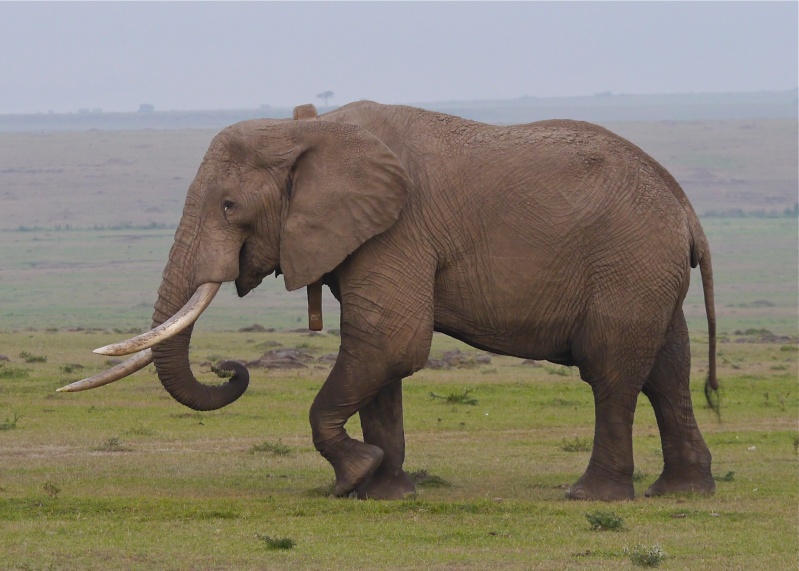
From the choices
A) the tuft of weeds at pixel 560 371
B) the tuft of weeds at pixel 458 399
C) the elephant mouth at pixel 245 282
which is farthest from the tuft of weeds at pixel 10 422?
the tuft of weeds at pixel 560 371

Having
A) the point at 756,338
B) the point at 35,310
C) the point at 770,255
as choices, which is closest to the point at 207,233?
the point at 756,338

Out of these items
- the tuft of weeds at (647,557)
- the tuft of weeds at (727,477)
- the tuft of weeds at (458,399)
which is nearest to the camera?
the tuft of weeds at (647,557)

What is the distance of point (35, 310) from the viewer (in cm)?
5528

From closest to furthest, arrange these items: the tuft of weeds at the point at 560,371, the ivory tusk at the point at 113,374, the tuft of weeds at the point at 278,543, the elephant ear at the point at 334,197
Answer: the tuft of weeds at the point at 278,543 → the ivory tusk at the point at 113,374 → the elephant ear at the point at 334,197 → the tuft of weeds at the point at 560,371

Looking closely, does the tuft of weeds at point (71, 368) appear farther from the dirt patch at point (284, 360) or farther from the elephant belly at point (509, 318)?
the elephant belly at point (509, 318)

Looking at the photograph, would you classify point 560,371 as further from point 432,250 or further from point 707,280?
point 432,250

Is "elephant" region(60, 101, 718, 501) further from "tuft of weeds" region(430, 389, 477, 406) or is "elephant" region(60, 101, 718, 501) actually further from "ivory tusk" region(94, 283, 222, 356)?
"tuft of weeds" region(430, 389, 477, 406)

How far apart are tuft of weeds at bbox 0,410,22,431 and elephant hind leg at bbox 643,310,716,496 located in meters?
6.93

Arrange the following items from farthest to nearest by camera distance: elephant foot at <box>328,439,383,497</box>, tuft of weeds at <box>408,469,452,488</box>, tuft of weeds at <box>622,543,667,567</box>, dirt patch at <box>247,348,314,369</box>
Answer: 1. dirt patch at <box>247,348,314,369</box>
2. tuft of weeds at <box>408,469,452,488</box>
3. elephant foot at <box>328,439,383,497</box>
4. tuft of weeds at <box>622,543,667,567</box>

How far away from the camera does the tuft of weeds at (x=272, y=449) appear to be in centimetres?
1530

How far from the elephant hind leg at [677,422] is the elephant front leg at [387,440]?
7.41 feet

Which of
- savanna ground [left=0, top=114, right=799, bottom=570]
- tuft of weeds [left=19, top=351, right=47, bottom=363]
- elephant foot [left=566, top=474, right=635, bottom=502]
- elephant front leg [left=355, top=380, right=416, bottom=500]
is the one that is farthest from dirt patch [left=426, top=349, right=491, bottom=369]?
elephant foot [left=566, top=474, right=635, bottom=502]

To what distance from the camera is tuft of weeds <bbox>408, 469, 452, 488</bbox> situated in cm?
1343

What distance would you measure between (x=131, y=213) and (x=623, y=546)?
309 ft
